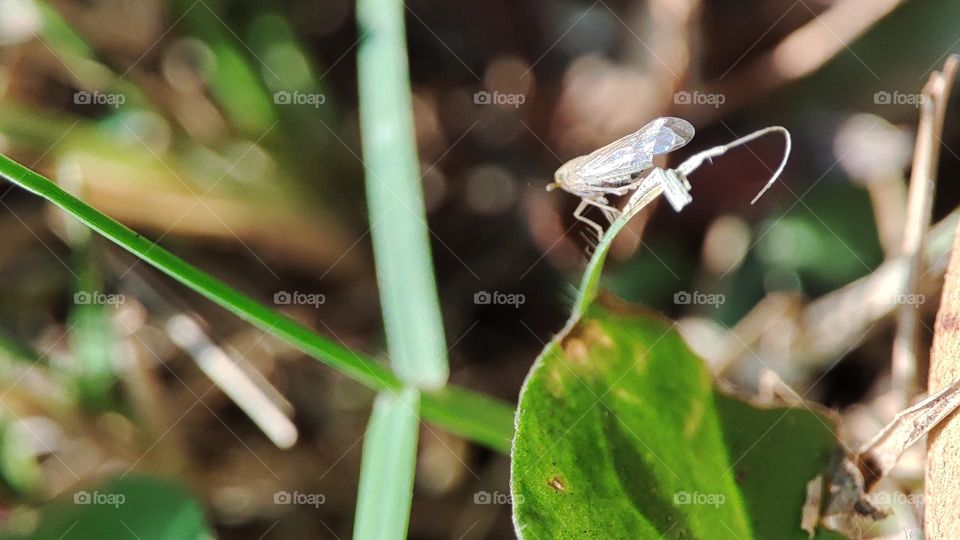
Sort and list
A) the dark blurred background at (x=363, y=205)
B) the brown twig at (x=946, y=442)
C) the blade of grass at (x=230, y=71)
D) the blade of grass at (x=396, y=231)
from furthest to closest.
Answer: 1. the blade of grass at (x=230, y=71)
2. the dark blurred background at (x=363, y=205)
3. the blade of grass at (x=396, y=231)
4. the brown twig at (x=946, y=442)

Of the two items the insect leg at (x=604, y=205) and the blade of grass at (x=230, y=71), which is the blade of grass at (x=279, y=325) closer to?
the insect leg at (x=604, y=205)

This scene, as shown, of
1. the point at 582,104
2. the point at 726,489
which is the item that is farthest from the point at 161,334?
the point at 726,489

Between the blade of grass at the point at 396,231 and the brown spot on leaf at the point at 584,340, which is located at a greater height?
the blade of grass at the point at 396,231

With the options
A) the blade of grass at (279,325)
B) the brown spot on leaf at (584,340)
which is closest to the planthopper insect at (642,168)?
the brown spot on leaf at (584,340)

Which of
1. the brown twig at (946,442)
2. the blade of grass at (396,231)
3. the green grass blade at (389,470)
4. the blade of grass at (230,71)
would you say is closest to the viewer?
the brown twig at (946,442)

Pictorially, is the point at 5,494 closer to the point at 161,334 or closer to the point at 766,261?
the point at 161,334

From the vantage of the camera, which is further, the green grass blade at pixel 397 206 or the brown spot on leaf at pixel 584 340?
the green grass blade at pixel 397 206
